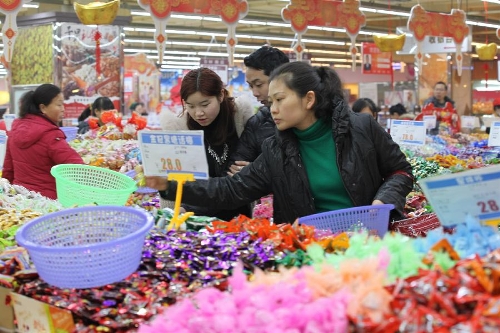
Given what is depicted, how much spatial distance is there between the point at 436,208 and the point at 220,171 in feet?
5.35

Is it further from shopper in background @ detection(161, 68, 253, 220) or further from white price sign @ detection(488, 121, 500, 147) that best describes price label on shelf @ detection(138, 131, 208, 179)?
white price sign @ detection(488, 121, 500, 147)

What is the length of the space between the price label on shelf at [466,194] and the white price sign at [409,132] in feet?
14.8

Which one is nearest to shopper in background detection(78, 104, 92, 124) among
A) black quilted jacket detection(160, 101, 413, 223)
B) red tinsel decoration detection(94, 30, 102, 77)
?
red tinsel decoration detection(94, 30, 102, 77)

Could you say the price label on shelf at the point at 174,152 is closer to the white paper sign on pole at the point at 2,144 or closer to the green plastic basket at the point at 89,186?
the green plastic basket at the point at 89,186

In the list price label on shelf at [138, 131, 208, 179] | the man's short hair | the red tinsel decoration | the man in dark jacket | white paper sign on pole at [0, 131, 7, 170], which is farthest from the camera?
the red tinsel decoration

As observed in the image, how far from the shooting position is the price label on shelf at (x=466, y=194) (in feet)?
5.11

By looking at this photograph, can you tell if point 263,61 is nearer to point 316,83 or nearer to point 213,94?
point 213,94

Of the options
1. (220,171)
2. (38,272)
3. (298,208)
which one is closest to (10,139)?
(220,171)

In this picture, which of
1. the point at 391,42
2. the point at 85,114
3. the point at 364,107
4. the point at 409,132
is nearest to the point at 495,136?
the point at 409,132

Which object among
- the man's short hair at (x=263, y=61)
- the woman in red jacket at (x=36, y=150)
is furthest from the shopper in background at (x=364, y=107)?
the man's short hair at (x=263, y=61)

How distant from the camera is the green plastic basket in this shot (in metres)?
2.67

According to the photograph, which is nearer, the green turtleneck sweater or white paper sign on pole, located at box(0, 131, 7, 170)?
the green turtleneck sweater

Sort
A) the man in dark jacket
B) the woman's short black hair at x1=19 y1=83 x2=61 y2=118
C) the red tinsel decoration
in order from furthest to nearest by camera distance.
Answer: the red tinsel decoration
the woman's short black hair at x1=19 y1=83 x2=61 y2=118
the man in dark jacket

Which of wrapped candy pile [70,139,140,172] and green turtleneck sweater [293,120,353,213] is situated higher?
green turtleneck sweater [293,120,353,213]
